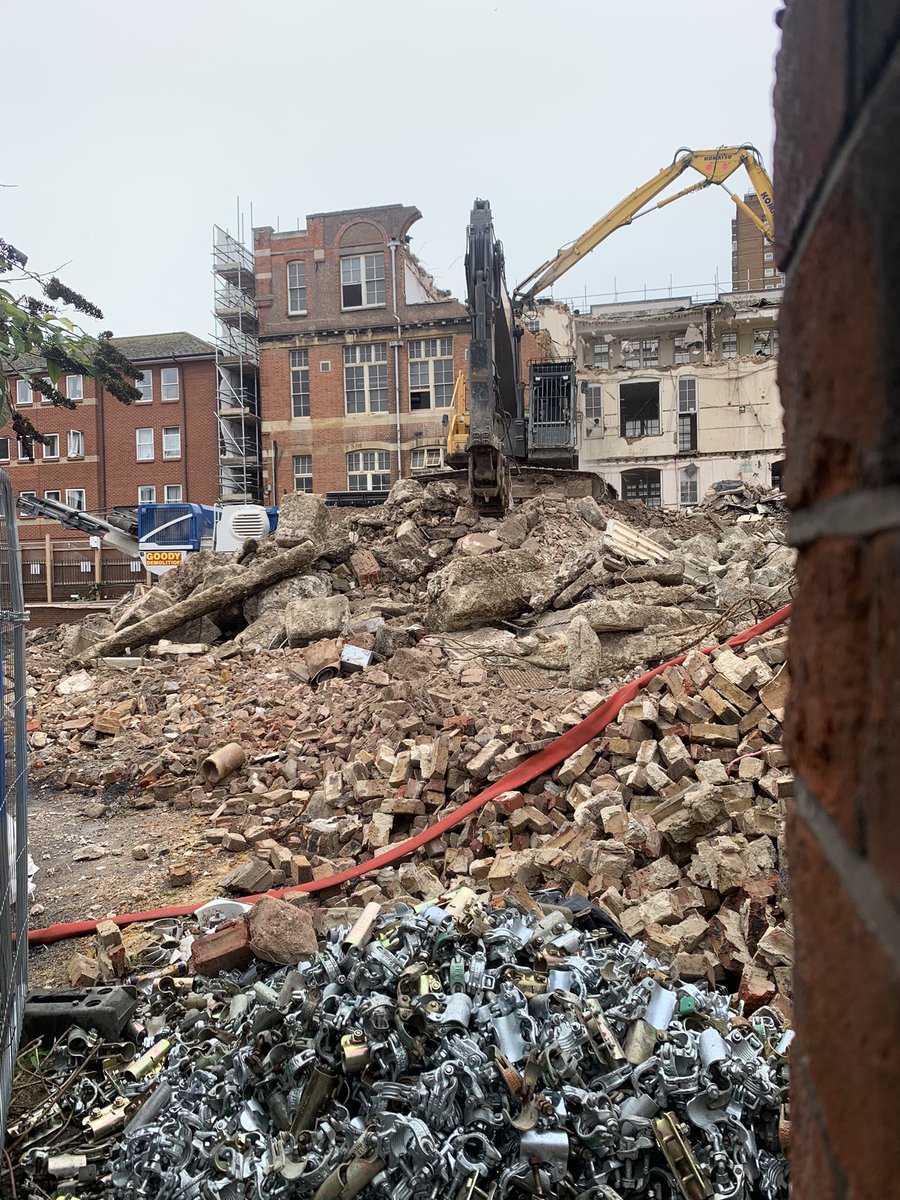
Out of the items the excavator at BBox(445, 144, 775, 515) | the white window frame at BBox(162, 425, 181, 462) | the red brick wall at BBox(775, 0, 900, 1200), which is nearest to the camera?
the red brick wall at BBox(775, 0, 900, 1200)

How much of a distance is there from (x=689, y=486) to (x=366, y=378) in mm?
14296

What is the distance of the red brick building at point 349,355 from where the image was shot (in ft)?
116

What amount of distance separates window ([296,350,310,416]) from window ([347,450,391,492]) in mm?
2925

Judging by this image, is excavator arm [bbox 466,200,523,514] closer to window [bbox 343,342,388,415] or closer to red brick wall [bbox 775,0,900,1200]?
red brick wall [bbox 775,0,900,1200]

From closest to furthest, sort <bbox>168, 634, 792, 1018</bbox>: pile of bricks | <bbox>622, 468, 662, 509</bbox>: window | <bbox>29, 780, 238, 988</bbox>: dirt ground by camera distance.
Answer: <bbox>168, 634, 792, 1018</bbox>: pile of bricks
<bbox>29, 780, 238, 988</bbox>: dirt ground
<bbox>622, 468, 662, 509</bbox>: window

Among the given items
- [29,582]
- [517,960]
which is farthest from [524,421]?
[29,582]

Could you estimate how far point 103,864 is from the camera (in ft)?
22.3

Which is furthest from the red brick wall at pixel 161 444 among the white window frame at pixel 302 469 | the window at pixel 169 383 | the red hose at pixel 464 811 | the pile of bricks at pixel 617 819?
the red hose at pixel 464 811

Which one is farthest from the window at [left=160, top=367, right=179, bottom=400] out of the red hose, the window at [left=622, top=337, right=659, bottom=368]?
the red hose

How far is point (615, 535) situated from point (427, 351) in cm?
2401

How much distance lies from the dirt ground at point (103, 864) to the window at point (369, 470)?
27.9 meters

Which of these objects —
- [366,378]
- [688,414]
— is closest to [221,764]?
[366,378]

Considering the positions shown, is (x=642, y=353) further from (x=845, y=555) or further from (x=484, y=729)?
(x=845, y=555)

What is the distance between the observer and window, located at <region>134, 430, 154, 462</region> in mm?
38188
